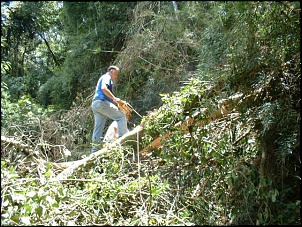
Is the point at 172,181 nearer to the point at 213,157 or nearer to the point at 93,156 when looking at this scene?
the point at 213,157

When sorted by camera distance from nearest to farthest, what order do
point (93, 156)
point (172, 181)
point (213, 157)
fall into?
point (213, 157) < point (172, 181) < point (93, 156)

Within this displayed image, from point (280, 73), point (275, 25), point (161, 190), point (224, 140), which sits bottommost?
point (161, 190)

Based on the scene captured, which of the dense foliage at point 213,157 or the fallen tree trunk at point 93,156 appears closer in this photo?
the dense foliage at point 213,157

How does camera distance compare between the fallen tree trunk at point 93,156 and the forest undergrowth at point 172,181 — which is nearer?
the forest undergrowth at point 172,181

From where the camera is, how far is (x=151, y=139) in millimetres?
3980

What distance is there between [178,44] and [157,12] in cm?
90

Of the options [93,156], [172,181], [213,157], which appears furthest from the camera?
[93,156]

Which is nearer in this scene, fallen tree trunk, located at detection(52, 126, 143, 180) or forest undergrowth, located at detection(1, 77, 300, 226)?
forest undergrowth, located at detection(1, 77, 300, 226)

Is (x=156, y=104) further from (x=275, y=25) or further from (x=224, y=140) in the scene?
(x=275, y=25)

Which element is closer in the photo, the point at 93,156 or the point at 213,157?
the point at 213,157

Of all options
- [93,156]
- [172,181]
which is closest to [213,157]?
[172,181]

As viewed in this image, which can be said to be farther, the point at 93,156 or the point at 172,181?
the point at 93,156

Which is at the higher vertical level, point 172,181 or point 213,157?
point 213,157

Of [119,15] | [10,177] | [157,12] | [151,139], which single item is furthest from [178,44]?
[10,177]
